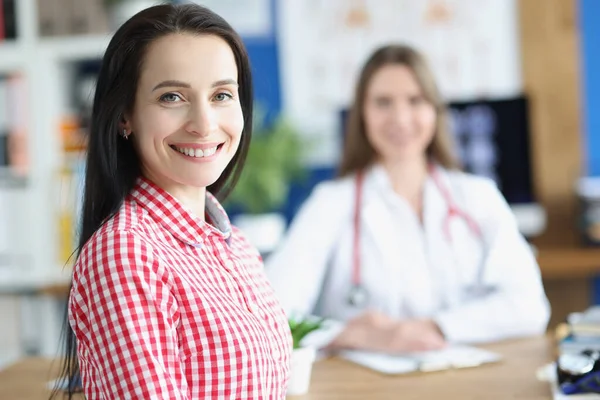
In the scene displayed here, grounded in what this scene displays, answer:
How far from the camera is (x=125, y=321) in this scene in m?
1.03

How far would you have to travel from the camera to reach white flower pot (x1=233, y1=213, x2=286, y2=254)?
3.70m

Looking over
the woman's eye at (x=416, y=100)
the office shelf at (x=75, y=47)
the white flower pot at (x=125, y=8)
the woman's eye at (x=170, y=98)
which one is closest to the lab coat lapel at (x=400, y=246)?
the woman's eye at (x=416, y=100)

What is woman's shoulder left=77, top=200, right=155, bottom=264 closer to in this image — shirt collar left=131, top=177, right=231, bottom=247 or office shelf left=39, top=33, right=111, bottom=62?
shirt collar left=131, top=177, right=231, bottom=247

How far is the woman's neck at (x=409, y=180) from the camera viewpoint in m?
2.49

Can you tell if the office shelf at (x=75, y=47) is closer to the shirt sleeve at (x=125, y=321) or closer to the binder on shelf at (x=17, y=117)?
the binder on shelf at (x=17, y=117)

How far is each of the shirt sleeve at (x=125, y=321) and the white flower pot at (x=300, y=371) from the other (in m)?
0.58

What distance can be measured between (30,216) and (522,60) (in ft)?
7.81

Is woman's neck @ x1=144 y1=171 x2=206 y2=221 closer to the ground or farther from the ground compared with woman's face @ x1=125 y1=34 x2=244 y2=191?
closer to the ground

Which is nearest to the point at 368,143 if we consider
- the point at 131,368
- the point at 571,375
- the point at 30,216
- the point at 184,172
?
the point at 571,375

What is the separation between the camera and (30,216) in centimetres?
404

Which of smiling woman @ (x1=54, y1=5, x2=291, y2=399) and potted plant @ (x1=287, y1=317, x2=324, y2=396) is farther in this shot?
potted plant @ (x1=287, y1=317, x2=324, y2=396)

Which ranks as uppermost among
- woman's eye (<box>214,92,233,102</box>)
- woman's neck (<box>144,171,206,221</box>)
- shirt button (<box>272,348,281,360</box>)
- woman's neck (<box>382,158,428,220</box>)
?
woman's eye (<box>214,92,233,102</box>)

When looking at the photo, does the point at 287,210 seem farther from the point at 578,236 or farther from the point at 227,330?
the point at 227,330

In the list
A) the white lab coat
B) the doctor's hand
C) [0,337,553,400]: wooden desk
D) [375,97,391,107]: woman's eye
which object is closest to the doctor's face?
[375,97,391,107]: woman's eye
